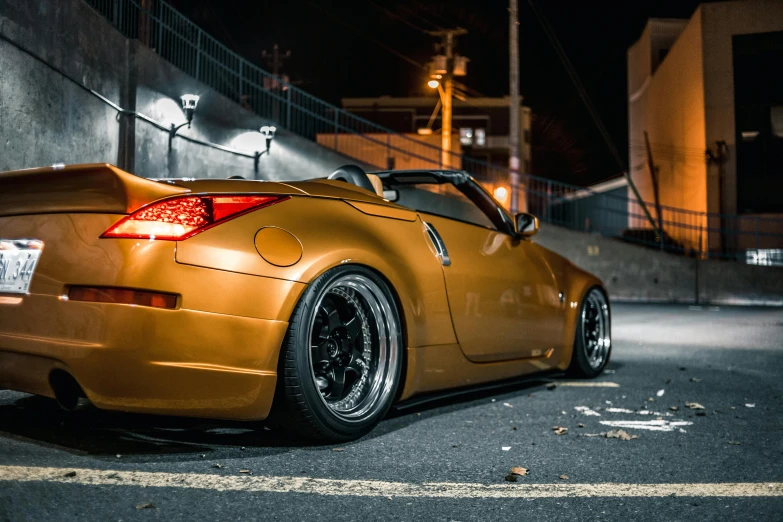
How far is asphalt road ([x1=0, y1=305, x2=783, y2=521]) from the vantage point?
2.47 m

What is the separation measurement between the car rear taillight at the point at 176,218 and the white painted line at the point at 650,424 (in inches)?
89.4

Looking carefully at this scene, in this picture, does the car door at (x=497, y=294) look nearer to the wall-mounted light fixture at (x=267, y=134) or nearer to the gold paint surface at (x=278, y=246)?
the gold paint surface at (x=278, y=246)

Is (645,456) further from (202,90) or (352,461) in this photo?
(202,90)

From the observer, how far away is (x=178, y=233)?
2.92 m

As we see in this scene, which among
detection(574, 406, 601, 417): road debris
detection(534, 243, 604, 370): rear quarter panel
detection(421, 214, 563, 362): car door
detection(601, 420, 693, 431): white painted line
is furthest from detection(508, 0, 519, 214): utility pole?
detection(601, 420, 693, 431): white painted line

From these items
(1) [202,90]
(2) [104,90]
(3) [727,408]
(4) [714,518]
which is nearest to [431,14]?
(1) [202,90]

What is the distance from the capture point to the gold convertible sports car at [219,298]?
2865mm

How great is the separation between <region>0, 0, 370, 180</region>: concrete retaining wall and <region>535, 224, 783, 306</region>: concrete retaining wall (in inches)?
350

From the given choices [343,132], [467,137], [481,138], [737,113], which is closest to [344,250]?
[343,132]

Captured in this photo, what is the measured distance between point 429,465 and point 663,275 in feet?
65.9

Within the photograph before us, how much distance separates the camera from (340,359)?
3.51 metres

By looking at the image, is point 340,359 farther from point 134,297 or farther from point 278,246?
point 134,297

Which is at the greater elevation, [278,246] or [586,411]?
[278,246]

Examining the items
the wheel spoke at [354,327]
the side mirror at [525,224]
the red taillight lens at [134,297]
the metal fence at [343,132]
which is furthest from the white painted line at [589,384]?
the metal fence at [343,132]
